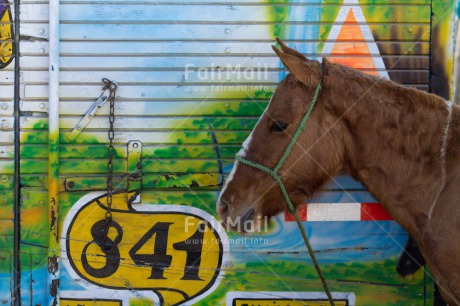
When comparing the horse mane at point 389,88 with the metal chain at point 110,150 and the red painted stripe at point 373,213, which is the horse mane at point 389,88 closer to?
the red painted stripe at point 373,213

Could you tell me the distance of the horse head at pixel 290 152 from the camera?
344cm

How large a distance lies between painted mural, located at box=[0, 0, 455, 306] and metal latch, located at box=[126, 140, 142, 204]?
12mm

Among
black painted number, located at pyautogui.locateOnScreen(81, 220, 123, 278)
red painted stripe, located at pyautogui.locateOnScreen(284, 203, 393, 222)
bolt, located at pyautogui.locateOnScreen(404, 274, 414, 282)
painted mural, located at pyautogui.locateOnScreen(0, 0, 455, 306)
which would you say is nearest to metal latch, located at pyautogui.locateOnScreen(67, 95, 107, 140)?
painted mural, located at pyautogui.locateOnScreen(0, 0, 455, 306)

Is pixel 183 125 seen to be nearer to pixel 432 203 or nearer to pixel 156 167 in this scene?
pixel 156 167

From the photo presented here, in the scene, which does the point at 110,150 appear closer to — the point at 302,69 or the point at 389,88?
the point at 302,69

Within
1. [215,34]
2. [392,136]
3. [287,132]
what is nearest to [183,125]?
[215,34]

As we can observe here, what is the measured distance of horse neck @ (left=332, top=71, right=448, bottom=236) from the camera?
333 centimetres

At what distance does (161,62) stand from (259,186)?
A: 4.71 ft

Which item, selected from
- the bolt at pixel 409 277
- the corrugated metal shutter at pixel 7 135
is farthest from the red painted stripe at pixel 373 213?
the corrugated metal shutter at pixel 7 135

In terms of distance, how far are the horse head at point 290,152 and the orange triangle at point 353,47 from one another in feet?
2.79

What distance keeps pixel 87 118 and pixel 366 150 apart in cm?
225

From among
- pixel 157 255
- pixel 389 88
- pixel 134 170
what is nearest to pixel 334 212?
pixel 389 88

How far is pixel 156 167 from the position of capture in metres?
4.27

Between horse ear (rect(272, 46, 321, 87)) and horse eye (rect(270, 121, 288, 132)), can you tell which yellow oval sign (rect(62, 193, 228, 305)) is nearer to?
horse eye (rect(270, 121, 288, 132))
